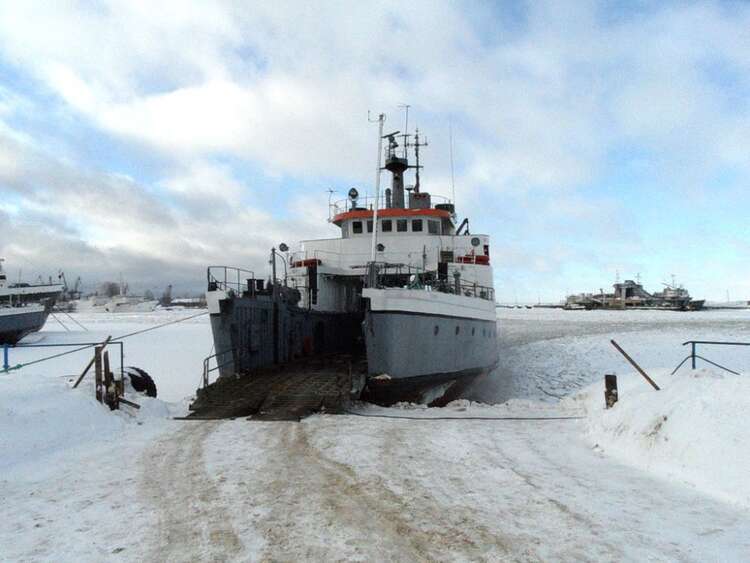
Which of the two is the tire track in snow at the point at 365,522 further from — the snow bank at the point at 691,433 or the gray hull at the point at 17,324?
the gray hull at the point at 17,324

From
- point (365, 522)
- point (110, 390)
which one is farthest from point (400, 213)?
point (365, 522)

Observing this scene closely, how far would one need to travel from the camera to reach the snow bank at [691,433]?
16.3ft

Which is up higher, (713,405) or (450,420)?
(713,405)

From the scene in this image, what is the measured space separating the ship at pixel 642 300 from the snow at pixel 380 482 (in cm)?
7420

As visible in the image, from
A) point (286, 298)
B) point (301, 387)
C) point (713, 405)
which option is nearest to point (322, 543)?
point (713, 405)

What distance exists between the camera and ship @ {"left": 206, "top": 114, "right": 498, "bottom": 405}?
37.4ft

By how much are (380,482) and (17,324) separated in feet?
117

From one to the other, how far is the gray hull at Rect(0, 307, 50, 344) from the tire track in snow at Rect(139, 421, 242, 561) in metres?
31.8

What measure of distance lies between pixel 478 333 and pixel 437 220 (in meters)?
5.32

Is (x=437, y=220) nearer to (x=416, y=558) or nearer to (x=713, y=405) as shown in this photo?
(x=713, y=405)

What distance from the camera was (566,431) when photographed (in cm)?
777

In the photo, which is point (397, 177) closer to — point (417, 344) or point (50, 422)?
point (417, 344)

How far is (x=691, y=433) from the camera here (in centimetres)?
556

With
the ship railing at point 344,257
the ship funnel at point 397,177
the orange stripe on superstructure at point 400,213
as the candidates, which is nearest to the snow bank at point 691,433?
the ship railing at point 344,257
